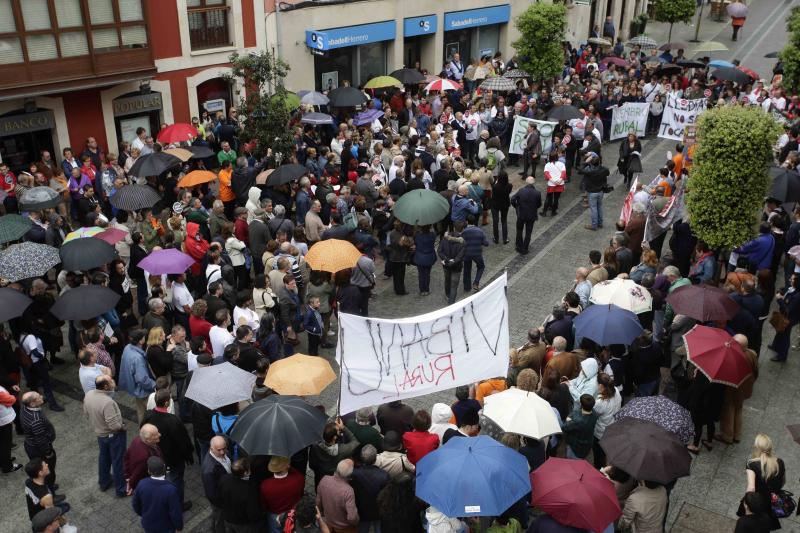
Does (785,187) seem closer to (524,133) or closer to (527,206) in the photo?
(527,206)

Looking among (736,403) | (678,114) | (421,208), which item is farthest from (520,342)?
(678,114)

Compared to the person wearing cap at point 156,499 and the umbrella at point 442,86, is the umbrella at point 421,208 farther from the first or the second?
the umbrella at point 442,86

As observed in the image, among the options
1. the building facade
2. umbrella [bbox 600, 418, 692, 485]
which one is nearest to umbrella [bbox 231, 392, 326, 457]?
umbrella [bbox 600, 418, 692, 485]

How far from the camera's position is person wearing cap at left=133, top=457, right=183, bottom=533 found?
8.10 metres

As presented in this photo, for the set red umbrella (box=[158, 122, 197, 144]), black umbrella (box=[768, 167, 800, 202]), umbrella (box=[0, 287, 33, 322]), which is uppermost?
red umbrella (box=[158, 122, 197, 144])

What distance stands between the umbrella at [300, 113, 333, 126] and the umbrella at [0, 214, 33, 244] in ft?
27.7

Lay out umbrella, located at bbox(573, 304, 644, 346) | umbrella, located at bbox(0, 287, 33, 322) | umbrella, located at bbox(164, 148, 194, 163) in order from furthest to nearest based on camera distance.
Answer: umbrella, located at bbox(164, 148, 194, 163) → umbrella, located at bbox(0, 287, 33, 322) → umbrella, located at bbox(573, 304, 644, 346)

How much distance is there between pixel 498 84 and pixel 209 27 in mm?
8995

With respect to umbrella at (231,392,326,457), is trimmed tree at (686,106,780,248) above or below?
above

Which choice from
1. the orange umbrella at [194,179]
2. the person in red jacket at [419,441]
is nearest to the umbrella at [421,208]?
the orange umbrella at [194,179]

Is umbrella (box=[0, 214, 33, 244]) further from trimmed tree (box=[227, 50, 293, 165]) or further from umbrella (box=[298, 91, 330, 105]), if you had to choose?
umbrella (box=[298, 91, 330, 105])

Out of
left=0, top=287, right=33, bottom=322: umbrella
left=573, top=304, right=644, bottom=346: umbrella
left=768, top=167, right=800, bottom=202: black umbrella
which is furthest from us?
left=768, top=167, right=800, bottom=202: black umbrella

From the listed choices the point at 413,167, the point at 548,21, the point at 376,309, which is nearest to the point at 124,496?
the point at 376,309

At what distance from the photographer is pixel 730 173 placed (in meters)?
12.5
